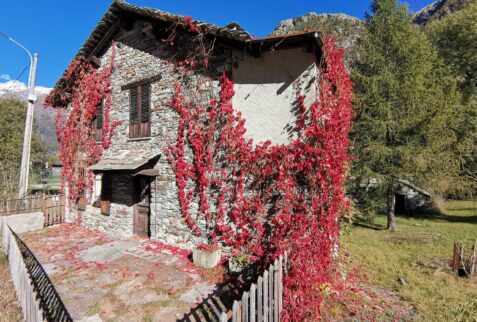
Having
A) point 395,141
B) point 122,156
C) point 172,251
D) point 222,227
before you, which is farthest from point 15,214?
point 395,141

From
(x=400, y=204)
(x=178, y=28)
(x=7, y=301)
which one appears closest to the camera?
(x=7, y=301)

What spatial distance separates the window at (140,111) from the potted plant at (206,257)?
15.3 ft

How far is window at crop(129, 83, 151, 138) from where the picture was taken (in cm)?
966

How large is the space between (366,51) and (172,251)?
14.4 metres

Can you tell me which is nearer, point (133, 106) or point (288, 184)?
point (288, 184)

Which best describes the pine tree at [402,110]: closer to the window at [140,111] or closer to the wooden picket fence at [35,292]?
the window at [140,111]

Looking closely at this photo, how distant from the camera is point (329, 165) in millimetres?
6168

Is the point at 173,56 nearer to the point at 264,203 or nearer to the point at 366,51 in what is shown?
the point at 264,203

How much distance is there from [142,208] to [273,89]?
6.44m

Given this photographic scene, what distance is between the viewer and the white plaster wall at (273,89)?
6758mm

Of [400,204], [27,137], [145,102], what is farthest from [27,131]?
[400,204]

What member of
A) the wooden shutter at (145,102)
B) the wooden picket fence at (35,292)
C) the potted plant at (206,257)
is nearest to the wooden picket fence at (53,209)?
the wooden picket fence at (35,292)

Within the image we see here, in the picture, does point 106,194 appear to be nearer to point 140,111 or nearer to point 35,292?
point 140,111

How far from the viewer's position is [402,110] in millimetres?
14117
